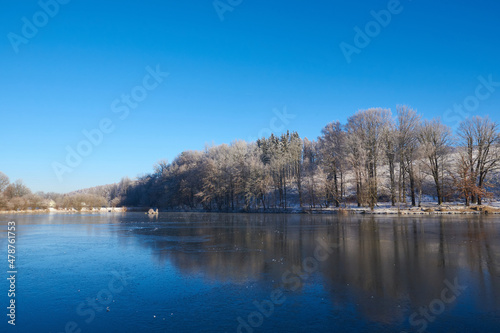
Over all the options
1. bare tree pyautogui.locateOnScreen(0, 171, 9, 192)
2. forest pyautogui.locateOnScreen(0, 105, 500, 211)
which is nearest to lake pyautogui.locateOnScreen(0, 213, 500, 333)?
forest pyautogui.locateOnScreen(0, 105, 500, 211)

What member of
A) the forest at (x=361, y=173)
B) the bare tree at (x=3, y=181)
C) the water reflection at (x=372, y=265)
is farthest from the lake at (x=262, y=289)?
the bare tree at (x=3, y=181)

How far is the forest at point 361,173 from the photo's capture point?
4716 centimetres

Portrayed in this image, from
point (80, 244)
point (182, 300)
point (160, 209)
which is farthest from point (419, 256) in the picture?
point (160, 209)

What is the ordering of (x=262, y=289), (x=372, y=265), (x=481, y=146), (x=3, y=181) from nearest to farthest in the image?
1. (x=262, y=289)
2. (x=372, y=265)
3. (x=481, y=146)
4. (x=3, y=181)

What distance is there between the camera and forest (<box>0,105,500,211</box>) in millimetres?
47156

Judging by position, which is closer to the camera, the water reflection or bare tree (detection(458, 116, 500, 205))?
the water reflection

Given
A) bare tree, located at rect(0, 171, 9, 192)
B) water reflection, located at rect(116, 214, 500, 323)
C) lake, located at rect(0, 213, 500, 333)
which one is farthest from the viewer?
bare tree, located at rect(0, 171, 9, 192)

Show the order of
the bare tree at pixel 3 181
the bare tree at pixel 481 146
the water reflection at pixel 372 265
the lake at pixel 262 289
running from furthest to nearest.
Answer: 1. the bare tree at pixel 3 181
2. the bare tree at pixel 481 146
3. the water reflection at pixel 372 265
4. the lake at pixel 262 289

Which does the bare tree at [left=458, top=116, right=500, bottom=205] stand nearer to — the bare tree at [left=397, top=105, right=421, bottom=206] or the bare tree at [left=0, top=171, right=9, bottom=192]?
the bare tree at [left=397, top=105, right=421, bottom=206]

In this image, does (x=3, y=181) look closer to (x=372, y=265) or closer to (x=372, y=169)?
(x=372, y=169)

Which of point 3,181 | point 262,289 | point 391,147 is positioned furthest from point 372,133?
point 3,181

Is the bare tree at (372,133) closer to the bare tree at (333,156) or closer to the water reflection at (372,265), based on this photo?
the bare tree at (333,156)

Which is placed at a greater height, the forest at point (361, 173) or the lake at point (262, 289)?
the forest at point (361, 173)

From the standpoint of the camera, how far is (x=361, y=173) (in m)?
48.6
